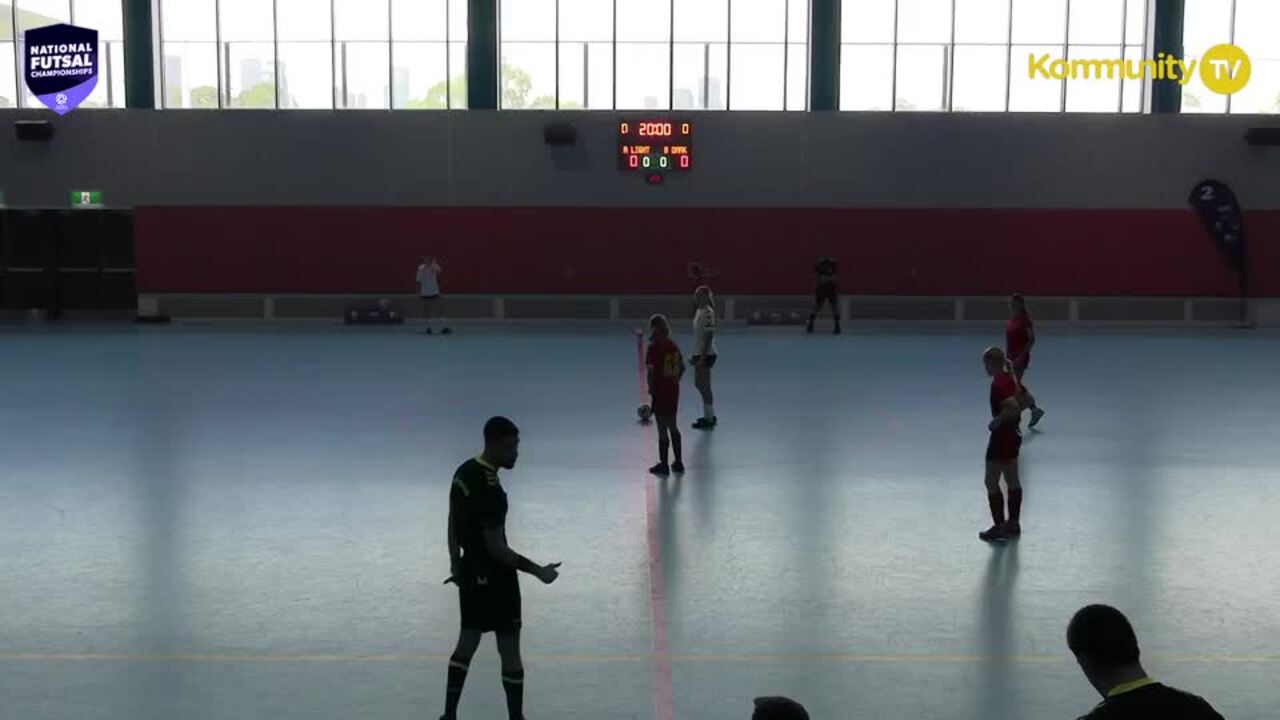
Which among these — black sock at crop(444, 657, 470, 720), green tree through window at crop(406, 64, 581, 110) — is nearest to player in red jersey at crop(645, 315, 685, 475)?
black sock at crop(444, 657, 470, 720)

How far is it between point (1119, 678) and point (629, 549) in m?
7.17

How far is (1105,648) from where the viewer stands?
157 inches

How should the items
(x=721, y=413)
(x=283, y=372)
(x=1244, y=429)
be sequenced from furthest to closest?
1. (x=283, y=372)
2. (x=721, y=413)
3. (x=1244, y=429)

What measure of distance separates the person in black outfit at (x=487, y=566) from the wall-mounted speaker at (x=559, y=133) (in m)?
27.7

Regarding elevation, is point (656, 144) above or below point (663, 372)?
above

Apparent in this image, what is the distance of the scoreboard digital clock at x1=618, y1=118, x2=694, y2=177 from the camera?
34.2 m

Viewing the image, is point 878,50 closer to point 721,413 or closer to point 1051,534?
point 721,413

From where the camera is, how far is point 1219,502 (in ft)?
42.0

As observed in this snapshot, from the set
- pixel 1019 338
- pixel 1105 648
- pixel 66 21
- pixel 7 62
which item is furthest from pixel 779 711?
pixel 7 62

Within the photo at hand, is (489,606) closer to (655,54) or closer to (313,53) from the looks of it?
(655,54)

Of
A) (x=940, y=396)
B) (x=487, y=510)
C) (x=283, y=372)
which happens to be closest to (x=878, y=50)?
(x=940, y=396)

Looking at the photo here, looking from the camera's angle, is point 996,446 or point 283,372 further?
point 283,372

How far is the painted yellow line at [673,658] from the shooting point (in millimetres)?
8133

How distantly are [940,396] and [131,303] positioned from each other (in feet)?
79.5
